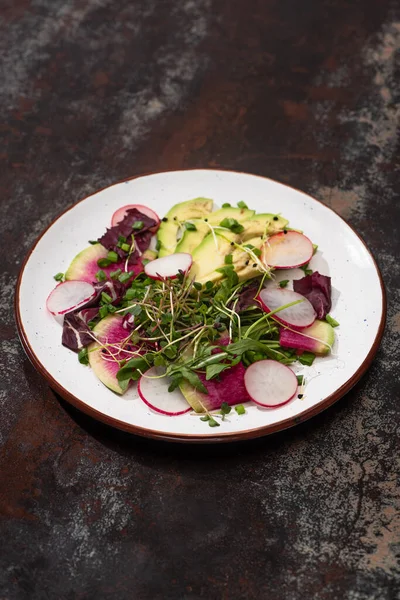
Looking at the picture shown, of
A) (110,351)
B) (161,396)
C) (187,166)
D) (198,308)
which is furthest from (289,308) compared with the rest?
(187,166)

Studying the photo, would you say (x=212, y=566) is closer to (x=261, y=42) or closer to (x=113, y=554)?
(x=113, y=554)

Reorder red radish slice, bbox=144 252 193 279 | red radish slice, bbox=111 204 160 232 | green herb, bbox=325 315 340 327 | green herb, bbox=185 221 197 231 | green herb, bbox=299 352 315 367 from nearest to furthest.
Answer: green herb, bbox=299 352 315 367
green herb, bbox=325 315 340 327
red radish slice, bbox=144 252 193 279
green herb, bbox=185 221 197 231
red radish slice, bbox=111 204 160 232

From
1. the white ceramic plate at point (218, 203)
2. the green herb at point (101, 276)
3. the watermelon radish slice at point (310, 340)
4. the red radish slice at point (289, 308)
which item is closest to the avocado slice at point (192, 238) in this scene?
the white ceramic plate at point (218, 203)

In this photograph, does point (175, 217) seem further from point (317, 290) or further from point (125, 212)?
point (317, 290)

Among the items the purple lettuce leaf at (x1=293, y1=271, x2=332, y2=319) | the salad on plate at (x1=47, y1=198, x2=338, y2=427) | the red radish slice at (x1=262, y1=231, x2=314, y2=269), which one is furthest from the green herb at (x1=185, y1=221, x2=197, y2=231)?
the purple lettuce leaf at (x1=293, y1=271, x2=332, y2=319)

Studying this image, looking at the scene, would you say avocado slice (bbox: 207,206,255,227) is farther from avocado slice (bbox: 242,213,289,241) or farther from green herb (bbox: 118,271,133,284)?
green herb (bbox: 118,271,133,284)

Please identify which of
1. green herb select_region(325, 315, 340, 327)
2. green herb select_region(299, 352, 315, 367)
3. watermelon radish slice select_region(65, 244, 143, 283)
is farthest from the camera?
watermelon radish slice select_region(65, 244, 143, 283)

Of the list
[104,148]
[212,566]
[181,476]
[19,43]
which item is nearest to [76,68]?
[19,43]
